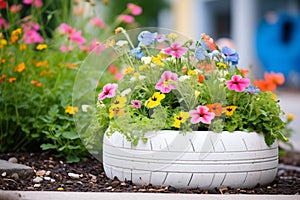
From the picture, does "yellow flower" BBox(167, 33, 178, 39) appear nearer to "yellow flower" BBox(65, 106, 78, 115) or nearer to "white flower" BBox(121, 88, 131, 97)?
"white flower" BBox(121, 88, 131, 97)

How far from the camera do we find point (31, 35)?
344cm

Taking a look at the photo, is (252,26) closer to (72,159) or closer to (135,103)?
(72,159)

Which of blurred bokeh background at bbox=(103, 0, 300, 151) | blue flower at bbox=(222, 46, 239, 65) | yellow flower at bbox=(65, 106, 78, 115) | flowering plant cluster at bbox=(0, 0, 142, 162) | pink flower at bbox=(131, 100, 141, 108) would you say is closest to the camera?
pink flower at bbox=(131, 100, 141, 108)

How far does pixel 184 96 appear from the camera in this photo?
2477mm

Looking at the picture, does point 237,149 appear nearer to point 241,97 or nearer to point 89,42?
point 241,97

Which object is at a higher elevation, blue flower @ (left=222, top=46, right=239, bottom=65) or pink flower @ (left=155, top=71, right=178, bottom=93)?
blue flower @ (left=222, top=46, right=239, bottom=65)

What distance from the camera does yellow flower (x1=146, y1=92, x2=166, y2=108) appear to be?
7.83ft

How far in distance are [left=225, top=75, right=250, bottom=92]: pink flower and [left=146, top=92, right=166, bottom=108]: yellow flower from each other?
28 centimetres

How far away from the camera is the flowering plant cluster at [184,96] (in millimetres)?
2404

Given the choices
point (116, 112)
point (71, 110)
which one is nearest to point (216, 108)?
point (116, 112)

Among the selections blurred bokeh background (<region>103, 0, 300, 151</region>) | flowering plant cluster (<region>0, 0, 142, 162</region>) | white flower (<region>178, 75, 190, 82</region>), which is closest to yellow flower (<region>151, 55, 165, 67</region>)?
white flower (<region>178, 75, 190, 82</region>)

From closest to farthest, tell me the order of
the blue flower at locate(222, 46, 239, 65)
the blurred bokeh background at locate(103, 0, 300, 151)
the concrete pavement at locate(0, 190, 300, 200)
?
the concrete pavement at locate(0, 190, 300, 200) < the blue flower at locate(222, 46, 239, 65) < the blurred bokeh background at locate(103, 0, 300, 151)

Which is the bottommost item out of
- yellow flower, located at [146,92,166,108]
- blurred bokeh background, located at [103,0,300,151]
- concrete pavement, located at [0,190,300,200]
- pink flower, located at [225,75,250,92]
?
blurred bokeh background, located at [103,0,300,151]

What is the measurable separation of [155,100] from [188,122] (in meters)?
0.16
